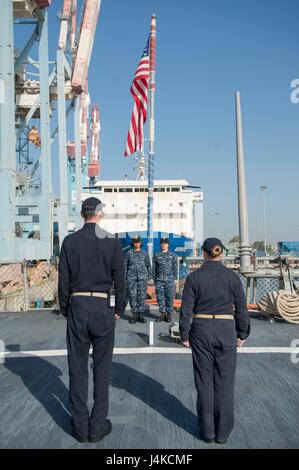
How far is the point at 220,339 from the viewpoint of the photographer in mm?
2996

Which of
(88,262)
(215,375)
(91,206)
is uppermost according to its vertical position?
(91,206)

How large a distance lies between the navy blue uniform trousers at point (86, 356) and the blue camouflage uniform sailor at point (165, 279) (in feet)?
14.8

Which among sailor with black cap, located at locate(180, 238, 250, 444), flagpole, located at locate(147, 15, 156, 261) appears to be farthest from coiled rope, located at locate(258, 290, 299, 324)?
flagpole, located at locate(147, 15, 156, 261)

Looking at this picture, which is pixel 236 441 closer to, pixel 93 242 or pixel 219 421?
pixel 219 421

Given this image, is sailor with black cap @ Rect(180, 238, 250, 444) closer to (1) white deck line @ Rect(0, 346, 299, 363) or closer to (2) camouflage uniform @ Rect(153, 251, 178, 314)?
(1) white deck line @ Rect(0, 346, 299, 363)

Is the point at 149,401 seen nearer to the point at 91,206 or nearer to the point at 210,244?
the point at 210,244

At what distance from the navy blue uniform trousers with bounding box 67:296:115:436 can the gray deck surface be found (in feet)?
0.59

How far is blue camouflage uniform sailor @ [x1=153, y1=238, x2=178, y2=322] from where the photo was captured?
752cm

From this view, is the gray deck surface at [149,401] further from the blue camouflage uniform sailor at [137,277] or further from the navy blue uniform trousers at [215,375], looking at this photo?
the blue camouflage uniform sailor at [137,277]

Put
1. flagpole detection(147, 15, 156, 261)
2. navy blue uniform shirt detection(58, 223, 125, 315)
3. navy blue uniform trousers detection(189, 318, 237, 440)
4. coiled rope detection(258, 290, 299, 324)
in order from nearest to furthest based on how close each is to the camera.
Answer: navy blue uniform trousers detection(189, 318, 237, 440), navy blue uniform shirt detection(58, 223, 125, 315), coiled rope detection(258, 290, 299, 324), flagpole detection(147, 15, 156, 261)

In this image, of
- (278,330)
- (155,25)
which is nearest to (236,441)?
(278,330)

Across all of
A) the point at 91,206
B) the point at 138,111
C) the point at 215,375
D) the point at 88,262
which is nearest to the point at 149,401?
the point at 215,375

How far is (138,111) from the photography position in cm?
1523

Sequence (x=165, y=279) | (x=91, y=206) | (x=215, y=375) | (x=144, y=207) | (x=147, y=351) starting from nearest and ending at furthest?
(x=215, y=375), (x=91, y=206), (x=147, y=351), (x=165, y=279), (x=144, y=207)
